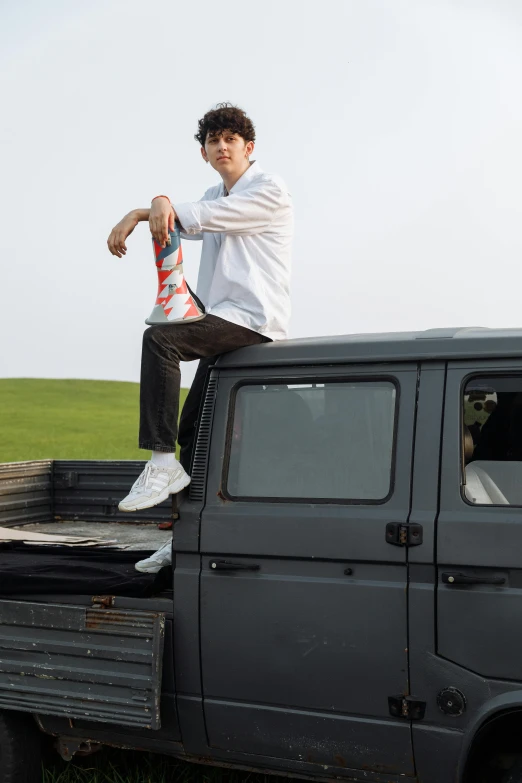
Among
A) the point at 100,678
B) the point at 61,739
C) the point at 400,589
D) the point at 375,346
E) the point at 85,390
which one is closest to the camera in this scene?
the point at 400,589

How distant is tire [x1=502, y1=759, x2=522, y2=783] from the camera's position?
3.47 metres

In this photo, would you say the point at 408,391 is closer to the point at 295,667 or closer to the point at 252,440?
the point at 252,440

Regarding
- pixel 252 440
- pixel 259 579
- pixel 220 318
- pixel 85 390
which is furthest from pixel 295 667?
pixel 85 390

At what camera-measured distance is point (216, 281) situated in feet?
14.4

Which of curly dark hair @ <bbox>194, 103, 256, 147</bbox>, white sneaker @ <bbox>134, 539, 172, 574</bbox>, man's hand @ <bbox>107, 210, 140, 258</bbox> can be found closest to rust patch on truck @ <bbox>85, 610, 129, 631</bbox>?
white sneaker @ <bbox>134, 539, 172, 574</bbox>

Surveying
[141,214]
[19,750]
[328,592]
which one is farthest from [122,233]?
[19,750]

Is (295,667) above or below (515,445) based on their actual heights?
below

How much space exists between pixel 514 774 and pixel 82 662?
1856 mm

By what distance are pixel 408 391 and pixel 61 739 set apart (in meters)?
2.34

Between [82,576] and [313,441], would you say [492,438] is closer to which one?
[313,441]

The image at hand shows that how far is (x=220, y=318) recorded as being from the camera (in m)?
4.19

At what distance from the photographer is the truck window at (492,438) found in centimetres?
358

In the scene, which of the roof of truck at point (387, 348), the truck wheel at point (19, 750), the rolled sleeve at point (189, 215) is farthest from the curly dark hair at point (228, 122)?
the truck wheel at point (19, 750)

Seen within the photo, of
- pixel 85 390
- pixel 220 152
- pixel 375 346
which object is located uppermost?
pixel 220 152
